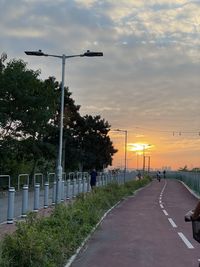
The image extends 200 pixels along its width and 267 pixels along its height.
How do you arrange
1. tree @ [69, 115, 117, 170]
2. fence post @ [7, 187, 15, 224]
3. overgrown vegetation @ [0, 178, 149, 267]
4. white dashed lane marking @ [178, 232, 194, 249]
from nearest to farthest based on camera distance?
overgrown vegetation @ [0, 178, 149, 267] < white dashed lane marking @ [178, 232, 194, 249] < fence post @ [7, 187, 15, 224] < tree @ [69, 115, 117, 170]

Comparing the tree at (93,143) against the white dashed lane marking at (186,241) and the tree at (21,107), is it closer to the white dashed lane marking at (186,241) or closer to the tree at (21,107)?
the tree at (21,107)

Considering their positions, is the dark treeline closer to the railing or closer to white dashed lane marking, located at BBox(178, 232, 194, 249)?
the railing

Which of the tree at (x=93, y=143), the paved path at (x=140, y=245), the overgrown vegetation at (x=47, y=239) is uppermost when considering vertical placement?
the tree at (x=93, y=143)

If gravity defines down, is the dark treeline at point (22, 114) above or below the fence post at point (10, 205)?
above

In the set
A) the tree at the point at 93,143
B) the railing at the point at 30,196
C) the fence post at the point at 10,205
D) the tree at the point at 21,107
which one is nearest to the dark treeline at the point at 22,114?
the tree at the point at 21,107

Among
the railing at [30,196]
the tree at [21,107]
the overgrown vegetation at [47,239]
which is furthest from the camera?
the tree at [21,107]

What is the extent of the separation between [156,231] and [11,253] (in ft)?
30.2

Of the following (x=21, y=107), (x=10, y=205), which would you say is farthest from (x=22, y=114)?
(x=10, y=205)

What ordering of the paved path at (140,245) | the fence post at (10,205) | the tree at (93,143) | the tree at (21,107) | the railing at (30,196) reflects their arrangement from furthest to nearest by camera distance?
the tree at (93,143) → the tree at (21,107) → the railing at (30,196) → the fence post at (10,205) → the paved path at (140,245)

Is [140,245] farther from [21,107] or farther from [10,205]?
[21,107]

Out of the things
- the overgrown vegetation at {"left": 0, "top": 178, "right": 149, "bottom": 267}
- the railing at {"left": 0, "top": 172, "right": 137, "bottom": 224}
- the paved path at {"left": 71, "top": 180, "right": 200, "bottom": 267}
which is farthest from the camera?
the railing at {"left": 0, "top": 172, "right": 137, "bottom": 224}

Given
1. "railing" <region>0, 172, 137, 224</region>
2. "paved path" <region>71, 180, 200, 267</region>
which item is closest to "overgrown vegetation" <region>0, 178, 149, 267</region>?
"paved path" <region>71, 180, 200, 267</region>

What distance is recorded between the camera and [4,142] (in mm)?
39031

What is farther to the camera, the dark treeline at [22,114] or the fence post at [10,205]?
the dark treeline at [22,114]
